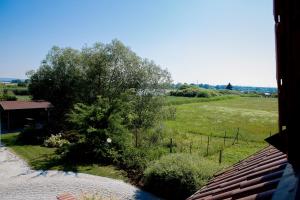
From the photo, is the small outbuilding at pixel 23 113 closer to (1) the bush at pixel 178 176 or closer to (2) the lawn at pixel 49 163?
(2) the lawn at pixel 49 163

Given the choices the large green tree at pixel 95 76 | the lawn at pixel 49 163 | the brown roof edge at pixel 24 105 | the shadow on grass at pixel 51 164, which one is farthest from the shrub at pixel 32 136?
the brown roof edge at pixel 24 105

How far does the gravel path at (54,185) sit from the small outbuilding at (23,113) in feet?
51.3

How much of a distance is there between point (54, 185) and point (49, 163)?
13.8 feet

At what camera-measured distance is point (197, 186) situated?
13.2 meters

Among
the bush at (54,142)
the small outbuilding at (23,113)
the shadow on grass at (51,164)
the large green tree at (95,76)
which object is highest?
the large green tree at (95,76)


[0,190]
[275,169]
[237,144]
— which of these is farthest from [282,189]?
[237,144]

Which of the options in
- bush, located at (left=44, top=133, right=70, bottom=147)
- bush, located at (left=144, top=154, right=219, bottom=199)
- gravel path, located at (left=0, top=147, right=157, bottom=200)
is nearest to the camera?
bush, located at (left=144, top=154, right=219, bottom=199)

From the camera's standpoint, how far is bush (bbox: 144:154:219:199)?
43.6ft

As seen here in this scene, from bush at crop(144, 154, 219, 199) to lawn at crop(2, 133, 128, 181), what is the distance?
2.47 m

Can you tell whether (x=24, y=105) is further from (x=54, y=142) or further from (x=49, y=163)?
(x=49, y=163)

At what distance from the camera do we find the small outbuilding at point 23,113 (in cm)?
3247

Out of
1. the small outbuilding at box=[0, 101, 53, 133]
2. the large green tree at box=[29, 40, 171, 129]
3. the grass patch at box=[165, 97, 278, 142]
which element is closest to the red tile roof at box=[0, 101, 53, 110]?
the small outbuilding at box=[0, 101, 53, 133]

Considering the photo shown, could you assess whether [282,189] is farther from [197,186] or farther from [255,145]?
[255,145]

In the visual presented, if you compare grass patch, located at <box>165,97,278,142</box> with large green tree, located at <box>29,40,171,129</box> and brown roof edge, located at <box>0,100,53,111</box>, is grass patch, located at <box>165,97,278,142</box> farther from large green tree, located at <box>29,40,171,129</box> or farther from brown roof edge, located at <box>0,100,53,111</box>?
brown roof edge, located at <box>0,100,53,111</box>
